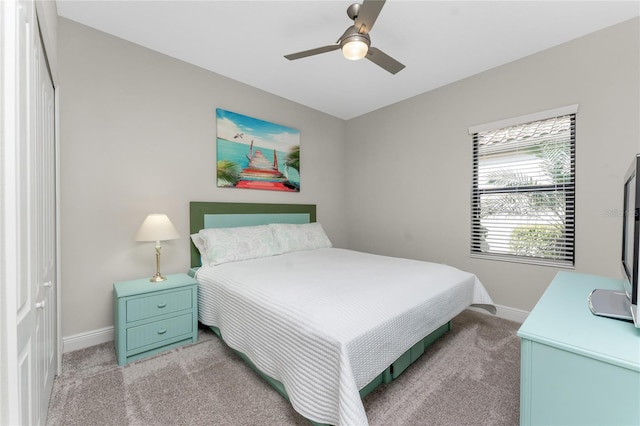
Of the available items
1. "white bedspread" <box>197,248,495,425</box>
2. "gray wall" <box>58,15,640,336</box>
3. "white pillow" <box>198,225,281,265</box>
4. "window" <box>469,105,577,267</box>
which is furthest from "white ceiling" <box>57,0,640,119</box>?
"white bedspread" <box>197,248,495,425</box>

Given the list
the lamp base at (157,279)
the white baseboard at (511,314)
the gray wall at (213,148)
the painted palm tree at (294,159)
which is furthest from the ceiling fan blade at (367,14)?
the white baseboard at (511,314)

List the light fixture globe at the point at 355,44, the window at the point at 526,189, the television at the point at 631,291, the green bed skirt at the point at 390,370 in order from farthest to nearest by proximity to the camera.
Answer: the window at the point at 526,189, the light fixture globe at the point at 355,44, the green bed skirt at the point at 390,370, the television at the point at 631,291

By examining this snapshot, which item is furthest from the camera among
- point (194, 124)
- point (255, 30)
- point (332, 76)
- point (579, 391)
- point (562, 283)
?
point (332, 76)

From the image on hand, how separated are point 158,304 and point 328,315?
152 cm

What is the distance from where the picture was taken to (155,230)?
230 cm

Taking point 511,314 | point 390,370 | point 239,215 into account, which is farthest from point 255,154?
point 511,314

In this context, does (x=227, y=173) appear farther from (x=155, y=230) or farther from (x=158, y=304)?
(x=158, y=304)

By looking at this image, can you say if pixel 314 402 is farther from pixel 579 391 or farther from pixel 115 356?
pixel 115 356

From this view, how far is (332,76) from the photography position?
10.2 ft

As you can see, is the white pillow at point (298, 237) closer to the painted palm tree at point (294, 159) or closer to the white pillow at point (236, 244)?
the white pillow at point (236, 244)

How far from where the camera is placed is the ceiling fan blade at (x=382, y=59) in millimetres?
1991

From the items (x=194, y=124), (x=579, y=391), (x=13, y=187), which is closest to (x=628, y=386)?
(x=579, y=391)

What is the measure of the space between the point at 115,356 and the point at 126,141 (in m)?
1.81

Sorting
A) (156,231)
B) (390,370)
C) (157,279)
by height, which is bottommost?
(390,370)
